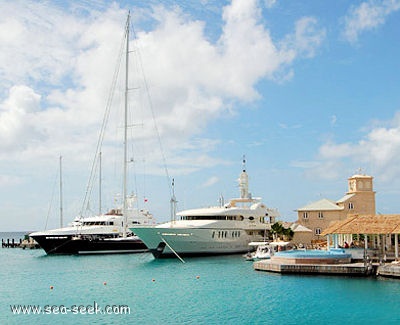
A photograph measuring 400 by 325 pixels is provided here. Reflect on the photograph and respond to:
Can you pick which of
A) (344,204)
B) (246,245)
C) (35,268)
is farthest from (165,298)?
(344,204)

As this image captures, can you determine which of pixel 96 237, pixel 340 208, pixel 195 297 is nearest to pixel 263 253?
pixel 340 208

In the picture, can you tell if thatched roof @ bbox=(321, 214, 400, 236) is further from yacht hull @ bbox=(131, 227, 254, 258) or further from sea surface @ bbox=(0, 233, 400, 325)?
yacht hull @ bbox=(131, 227, 254, 258)

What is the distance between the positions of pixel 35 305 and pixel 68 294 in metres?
3.03

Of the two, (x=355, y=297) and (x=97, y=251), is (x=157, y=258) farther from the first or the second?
(x=355, y=297)

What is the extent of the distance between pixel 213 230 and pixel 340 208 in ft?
50.3

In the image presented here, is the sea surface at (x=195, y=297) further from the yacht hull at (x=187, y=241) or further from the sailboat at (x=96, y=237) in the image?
the sailboat at (x=96, y=237)

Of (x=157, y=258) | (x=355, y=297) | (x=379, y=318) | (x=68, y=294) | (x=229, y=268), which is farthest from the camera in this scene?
(x=157, y=258)

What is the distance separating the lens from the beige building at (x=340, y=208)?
58.7 metres

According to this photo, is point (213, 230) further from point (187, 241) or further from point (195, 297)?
point (195, 297)

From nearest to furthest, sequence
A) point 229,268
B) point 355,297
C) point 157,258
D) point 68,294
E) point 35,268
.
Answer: point 355,297, point 68,294, point 229,268, point 35,268, point 157,258

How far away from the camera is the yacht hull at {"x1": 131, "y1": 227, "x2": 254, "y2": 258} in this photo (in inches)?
1960

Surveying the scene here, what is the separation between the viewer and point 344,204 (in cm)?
5912

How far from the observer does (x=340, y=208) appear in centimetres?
5834

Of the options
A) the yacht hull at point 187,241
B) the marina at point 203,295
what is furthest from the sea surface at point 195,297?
the yacht hull at point 187,241
